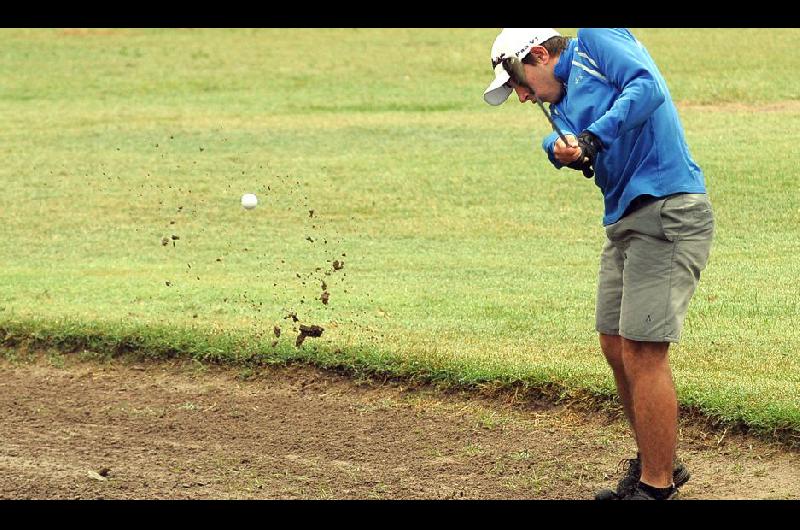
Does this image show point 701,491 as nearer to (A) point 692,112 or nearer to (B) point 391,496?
(B) point 391,496

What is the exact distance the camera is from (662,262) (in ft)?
17.7

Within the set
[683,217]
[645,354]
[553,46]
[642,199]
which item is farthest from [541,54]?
[645,354]

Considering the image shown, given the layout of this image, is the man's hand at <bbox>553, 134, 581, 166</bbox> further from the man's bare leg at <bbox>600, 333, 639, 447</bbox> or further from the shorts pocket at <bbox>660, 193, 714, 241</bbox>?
the man's bare leg at <bbox>600, 333, 639, 447</bbox>

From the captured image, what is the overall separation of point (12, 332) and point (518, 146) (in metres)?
8.56

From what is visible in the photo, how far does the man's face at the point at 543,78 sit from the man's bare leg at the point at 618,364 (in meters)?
1.12

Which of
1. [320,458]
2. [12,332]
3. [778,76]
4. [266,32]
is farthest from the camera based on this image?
[266,32]

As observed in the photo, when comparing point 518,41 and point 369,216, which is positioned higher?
point 518,41

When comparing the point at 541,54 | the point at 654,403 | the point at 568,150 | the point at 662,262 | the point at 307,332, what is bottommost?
the point at 307,332

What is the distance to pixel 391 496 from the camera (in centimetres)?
614

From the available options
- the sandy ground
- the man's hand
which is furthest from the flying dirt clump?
the man's hand

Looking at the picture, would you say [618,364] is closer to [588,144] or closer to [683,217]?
[683,217]

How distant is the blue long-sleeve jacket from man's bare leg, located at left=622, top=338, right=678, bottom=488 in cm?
59

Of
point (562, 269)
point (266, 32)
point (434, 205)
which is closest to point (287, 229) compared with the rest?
point (434, 205)

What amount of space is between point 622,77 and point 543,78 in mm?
472
